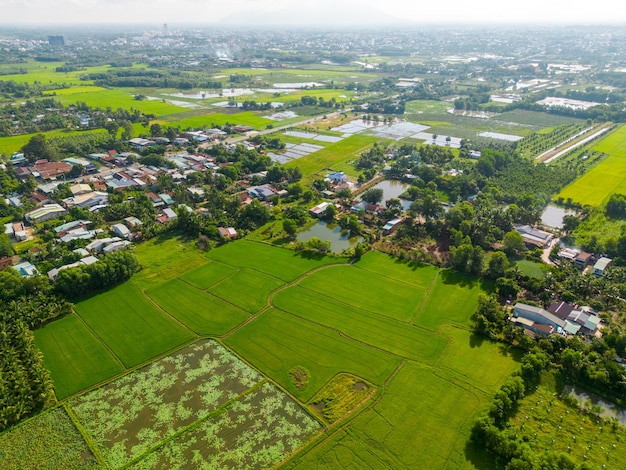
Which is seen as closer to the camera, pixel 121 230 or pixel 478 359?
pixel 478 359

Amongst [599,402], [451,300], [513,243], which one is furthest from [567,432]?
[513,243]

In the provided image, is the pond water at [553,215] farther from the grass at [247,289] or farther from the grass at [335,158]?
the grass at [247,289]

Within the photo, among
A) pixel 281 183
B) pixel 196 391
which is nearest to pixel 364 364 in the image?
pixel 196 391

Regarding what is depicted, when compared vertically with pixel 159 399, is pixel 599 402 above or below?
above

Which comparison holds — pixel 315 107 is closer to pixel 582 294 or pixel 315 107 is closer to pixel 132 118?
pixel 132 118

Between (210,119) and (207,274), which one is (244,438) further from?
(210,119)

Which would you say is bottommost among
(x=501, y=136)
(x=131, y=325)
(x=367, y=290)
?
(x=131, y=325)

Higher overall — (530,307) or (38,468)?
(530,307)
